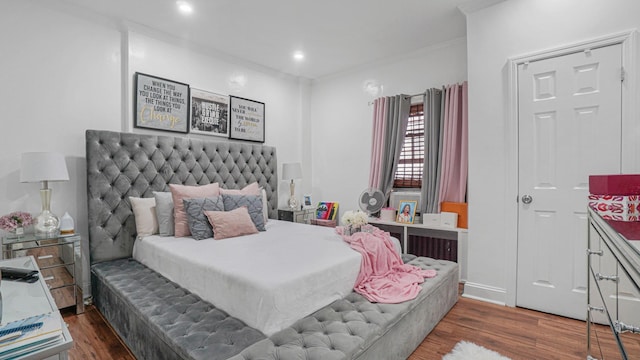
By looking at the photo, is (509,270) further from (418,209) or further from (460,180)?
(418,209)

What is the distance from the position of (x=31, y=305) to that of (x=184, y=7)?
2643mm

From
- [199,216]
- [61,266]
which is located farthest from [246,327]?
[61,266]

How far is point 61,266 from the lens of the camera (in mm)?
2615

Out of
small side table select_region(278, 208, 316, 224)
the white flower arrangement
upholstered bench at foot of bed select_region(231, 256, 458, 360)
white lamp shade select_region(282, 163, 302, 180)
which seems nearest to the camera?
upholstered bench at foot of bed select_region(231, 256, 458, 360)

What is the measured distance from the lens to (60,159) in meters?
2.58

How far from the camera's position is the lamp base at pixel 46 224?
101 inches

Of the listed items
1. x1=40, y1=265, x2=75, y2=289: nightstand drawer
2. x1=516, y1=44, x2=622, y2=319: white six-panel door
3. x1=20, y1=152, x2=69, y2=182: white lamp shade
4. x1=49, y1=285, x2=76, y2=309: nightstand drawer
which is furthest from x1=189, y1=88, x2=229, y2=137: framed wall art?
x1=516, y1=44, x2=622, y2=319: white six-panel door

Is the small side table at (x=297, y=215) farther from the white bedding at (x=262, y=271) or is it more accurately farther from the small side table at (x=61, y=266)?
the small side table at (x=61, y=266)

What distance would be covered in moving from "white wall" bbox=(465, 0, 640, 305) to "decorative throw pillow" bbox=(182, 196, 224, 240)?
2.50 metres

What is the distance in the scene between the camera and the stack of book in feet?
3.35

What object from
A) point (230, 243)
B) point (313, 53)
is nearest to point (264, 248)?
point (230, 243)

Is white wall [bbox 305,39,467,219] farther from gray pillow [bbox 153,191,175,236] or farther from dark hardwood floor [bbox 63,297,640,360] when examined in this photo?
gray pillow [bbox 153,191,175,236]

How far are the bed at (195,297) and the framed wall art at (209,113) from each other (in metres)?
0.21

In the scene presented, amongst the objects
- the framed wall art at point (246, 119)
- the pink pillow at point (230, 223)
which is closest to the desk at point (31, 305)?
the pink pillow at point (230, 223)
